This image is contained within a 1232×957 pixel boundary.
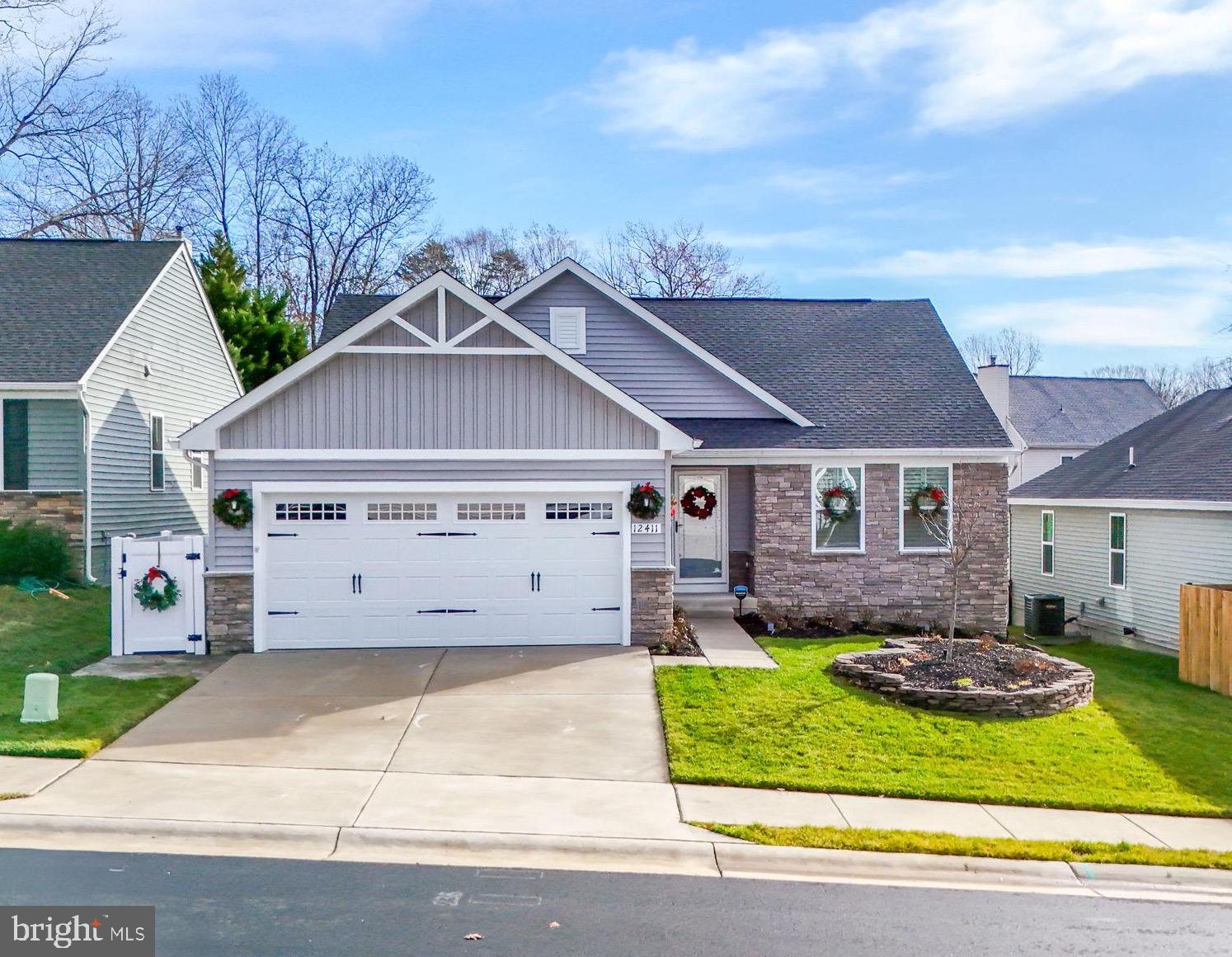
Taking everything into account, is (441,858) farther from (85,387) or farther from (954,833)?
(85,387)

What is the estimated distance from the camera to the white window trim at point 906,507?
57.1ft

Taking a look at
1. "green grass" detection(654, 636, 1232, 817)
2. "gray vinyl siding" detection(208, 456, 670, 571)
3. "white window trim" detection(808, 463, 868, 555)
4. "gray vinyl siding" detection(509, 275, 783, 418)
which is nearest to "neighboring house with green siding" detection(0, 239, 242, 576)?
"gray vinyl siding" detection(208, 456, 670, 571)

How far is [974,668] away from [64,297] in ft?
58.5

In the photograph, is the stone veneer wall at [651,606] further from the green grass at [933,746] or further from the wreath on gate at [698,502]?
the wreath on gate at [698,502]

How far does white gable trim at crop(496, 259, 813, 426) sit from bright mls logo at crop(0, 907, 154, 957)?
13316mm

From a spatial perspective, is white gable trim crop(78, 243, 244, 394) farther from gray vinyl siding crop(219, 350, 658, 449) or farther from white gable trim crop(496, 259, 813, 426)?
white gable trim crop(496, 259, 813, 426)

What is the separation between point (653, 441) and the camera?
46.0 ft

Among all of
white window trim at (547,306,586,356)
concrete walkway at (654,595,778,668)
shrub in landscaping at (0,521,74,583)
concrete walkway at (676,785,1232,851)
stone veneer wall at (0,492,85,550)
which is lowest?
concrete walkway at (676,785,1232,851)

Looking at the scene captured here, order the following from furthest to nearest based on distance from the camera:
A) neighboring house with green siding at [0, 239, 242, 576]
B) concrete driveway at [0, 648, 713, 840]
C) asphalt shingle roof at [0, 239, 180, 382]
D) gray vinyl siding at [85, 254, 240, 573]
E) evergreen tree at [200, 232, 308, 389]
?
evergreen tree at [200, 232, 308, 389]
gray vinyl siding at [85, 254, 240, 573]
asphalt shingle roof at [0, 239, 180, 382]
neighboring house with green siding at [0, 239, 242, 576]
concrete driveway at [0, 648, 713, 840]

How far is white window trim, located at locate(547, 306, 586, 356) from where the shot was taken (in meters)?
18.2

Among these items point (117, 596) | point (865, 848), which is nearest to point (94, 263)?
point (117, 596)

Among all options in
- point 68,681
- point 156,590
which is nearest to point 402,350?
point 156,590

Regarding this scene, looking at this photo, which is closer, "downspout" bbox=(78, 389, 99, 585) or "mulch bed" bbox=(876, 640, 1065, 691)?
"mulch bed" bbox=(876, 640, 1065, 691)

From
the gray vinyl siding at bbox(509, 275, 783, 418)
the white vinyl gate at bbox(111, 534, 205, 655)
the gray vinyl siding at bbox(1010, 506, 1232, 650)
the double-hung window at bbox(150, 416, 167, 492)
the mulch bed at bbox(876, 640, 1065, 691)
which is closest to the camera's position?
the mulch bed at bbox(876, 640, 1065, 691)
